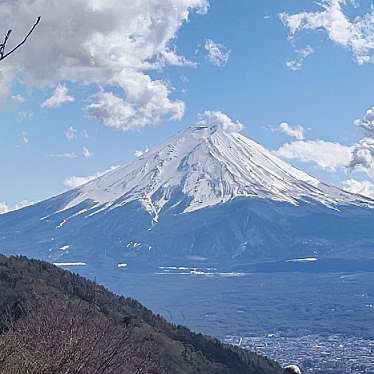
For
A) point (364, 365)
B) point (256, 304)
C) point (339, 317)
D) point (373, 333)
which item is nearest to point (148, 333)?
point (364, 365)

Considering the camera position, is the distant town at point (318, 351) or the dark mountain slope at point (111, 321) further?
the distant town at point (318, 351)

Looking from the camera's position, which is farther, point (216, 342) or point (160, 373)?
point (216, 342)

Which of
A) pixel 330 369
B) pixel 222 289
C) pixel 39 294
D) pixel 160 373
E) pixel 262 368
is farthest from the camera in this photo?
pixel 222 289

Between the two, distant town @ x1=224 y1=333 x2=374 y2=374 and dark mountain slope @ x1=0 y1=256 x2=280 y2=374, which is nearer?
dark mountain slope @ x1=0 y1=256 x2=280 y2=374

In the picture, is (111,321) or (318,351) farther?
(318,351)

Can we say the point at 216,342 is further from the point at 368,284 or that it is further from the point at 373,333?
the point at 368,284

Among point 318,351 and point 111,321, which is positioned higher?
point 111,321

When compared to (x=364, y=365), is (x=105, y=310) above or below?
above

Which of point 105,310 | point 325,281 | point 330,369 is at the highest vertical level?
point 325,281
